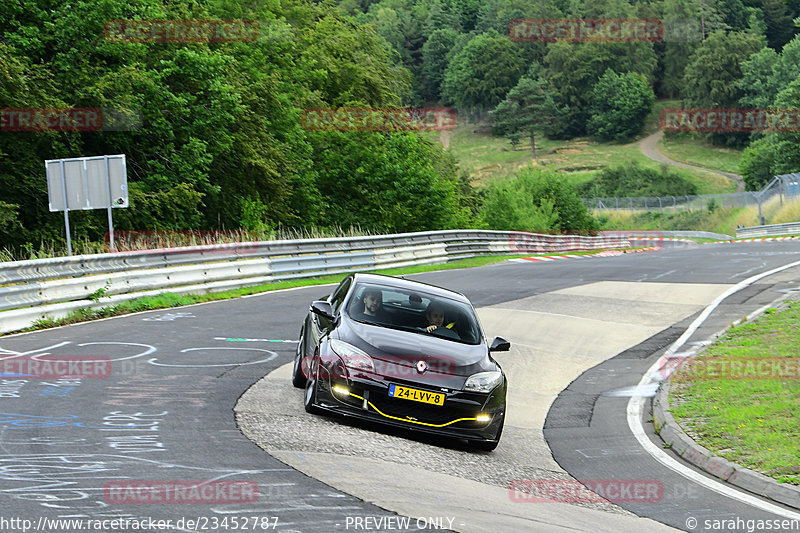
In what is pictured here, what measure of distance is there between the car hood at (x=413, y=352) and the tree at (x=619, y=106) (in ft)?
528

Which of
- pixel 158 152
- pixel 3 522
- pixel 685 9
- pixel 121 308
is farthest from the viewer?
pixel 685 9

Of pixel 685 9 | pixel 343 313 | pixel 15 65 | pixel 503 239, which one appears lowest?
pixel 503 239

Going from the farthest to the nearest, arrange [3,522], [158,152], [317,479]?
[158,152], [317,479], [3,522]

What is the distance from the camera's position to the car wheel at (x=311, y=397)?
31.2ft

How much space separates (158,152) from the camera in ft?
111

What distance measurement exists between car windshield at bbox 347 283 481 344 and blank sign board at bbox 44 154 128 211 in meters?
11.1

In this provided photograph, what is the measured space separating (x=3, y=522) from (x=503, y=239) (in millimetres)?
35893

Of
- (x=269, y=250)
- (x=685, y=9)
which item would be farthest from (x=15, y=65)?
(x=685, y=9)

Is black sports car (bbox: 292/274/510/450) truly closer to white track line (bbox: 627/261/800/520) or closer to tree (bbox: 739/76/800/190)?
white track line (bbox: 627/261/800/520)

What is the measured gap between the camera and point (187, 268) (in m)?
20.2

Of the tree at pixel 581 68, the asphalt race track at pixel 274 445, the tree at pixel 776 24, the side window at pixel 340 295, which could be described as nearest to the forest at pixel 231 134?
the asphalt race track at pixel 274 445

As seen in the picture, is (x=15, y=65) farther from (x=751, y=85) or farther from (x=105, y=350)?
(x=751, y=85)

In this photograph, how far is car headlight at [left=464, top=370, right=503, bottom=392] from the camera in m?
9.28

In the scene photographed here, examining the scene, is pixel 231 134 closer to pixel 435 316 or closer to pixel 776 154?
pixel 435 316
